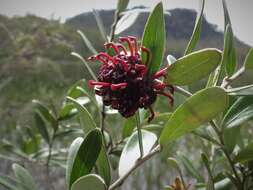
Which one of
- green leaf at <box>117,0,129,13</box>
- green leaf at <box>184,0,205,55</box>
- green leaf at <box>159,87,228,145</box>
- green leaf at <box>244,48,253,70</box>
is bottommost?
green leaf at <box>159,87,228,145</box>

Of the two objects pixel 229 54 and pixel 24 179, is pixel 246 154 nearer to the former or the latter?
pixel 229 54

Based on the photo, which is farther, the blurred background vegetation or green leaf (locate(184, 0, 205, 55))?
the blurred background vegetation

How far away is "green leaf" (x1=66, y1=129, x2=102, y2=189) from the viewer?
35 centimetres

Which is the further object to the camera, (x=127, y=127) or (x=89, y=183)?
(x=127, y=127)

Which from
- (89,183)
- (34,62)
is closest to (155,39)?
(89,183)

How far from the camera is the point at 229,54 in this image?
0.39 m

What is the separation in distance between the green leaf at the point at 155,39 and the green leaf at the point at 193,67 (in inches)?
0.9

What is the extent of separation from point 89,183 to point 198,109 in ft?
0.33

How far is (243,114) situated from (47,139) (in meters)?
0.43

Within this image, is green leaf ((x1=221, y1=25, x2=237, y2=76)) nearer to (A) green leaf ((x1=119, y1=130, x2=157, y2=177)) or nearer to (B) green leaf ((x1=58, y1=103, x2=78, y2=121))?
(A) green leaf ((x1=119, y1=130, x2=157, y2=177))

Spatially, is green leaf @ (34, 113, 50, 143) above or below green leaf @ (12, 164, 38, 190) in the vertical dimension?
below

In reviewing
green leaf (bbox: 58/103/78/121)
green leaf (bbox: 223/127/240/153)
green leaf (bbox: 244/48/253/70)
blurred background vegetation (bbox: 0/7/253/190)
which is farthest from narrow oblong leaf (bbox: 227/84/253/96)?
blurred background vegetation (bbox: 0/7/253/190)

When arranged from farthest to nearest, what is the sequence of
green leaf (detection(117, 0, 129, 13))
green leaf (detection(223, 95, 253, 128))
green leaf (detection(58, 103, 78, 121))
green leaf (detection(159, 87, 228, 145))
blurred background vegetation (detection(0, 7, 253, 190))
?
blurred background vegetation (detection(0, 7, 253, 190)) < green leaf (detection(58, 103, 78, 121)) < green leaf (detection(117, 0, 129, 13)) < green leaf (detection(223, 95, 253, 128)) < green leaf (detection(159, 87, 228, 145))

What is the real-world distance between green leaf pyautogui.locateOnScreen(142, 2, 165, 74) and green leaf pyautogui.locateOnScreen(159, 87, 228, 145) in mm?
54
